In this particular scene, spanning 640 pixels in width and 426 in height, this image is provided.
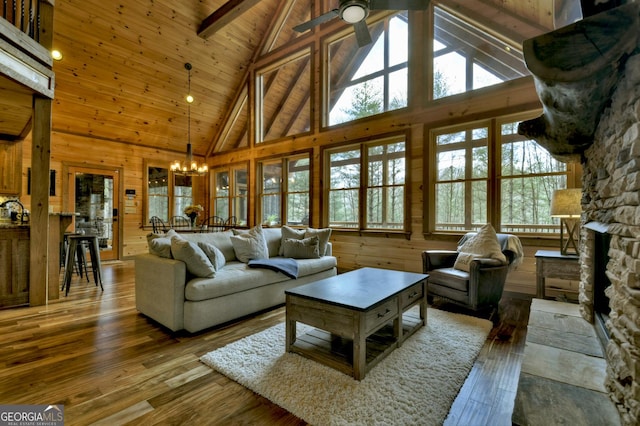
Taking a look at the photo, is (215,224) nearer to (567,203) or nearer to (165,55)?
(165,55)

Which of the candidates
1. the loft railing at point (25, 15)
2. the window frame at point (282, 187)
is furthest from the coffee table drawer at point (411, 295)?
the loft railing at point (25, 15)

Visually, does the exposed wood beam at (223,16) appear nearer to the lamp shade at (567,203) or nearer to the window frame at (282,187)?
the window frame at (282,187)

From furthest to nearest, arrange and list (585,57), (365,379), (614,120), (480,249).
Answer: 1. (480,249)
2. (365,379)
3. (614,120)
4. (585,57)

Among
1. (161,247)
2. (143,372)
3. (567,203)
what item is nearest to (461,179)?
(567,203)

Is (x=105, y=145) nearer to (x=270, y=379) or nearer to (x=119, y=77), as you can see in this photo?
(x=119, y=77)

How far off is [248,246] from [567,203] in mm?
3525

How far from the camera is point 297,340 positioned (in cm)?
249

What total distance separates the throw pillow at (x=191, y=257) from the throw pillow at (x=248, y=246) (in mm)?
834

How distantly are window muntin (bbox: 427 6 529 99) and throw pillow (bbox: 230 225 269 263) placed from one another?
11.5 ft

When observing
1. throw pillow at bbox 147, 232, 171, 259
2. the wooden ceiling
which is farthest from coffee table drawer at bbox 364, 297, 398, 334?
the wooden ceiling

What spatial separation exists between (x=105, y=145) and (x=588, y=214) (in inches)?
322

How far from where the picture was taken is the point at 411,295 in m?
2.68

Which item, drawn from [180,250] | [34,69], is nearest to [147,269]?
[180,250]

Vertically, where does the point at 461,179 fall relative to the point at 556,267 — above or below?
above
